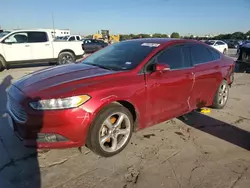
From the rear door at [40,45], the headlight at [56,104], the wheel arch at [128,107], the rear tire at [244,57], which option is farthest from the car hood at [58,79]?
the rear tire at [244,57]

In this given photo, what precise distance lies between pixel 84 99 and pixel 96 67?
101 cm

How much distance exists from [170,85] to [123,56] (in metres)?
0.88

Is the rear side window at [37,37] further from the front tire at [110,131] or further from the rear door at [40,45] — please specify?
the front tire at [110,131]

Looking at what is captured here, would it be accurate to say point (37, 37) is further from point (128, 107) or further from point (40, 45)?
point (128, 107)

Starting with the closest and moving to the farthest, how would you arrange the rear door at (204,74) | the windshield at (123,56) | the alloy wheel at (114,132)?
1. the alloy wheel at (114,132)
2. the windshield at (123,56)
3. the rear door at (204,74)

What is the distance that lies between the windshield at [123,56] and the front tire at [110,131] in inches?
28.0

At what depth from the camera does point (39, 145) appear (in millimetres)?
2857

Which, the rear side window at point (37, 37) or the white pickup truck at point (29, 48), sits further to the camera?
the rear side window at point (37, 37)

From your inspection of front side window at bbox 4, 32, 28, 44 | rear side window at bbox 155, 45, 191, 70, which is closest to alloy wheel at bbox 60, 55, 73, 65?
front side window at bbox 4, 32, 28, 44

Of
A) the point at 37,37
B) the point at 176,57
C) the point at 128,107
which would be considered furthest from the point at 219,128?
the point at 37,37


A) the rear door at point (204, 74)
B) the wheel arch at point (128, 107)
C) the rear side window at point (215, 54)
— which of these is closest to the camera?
the wheel arch at point (128, 107)

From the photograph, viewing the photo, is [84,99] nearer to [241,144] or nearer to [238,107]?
[241,144]

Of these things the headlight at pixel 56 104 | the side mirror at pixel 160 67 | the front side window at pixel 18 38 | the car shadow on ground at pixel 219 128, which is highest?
the front side window at pixel 18 38

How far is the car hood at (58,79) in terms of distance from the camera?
2947 mm
